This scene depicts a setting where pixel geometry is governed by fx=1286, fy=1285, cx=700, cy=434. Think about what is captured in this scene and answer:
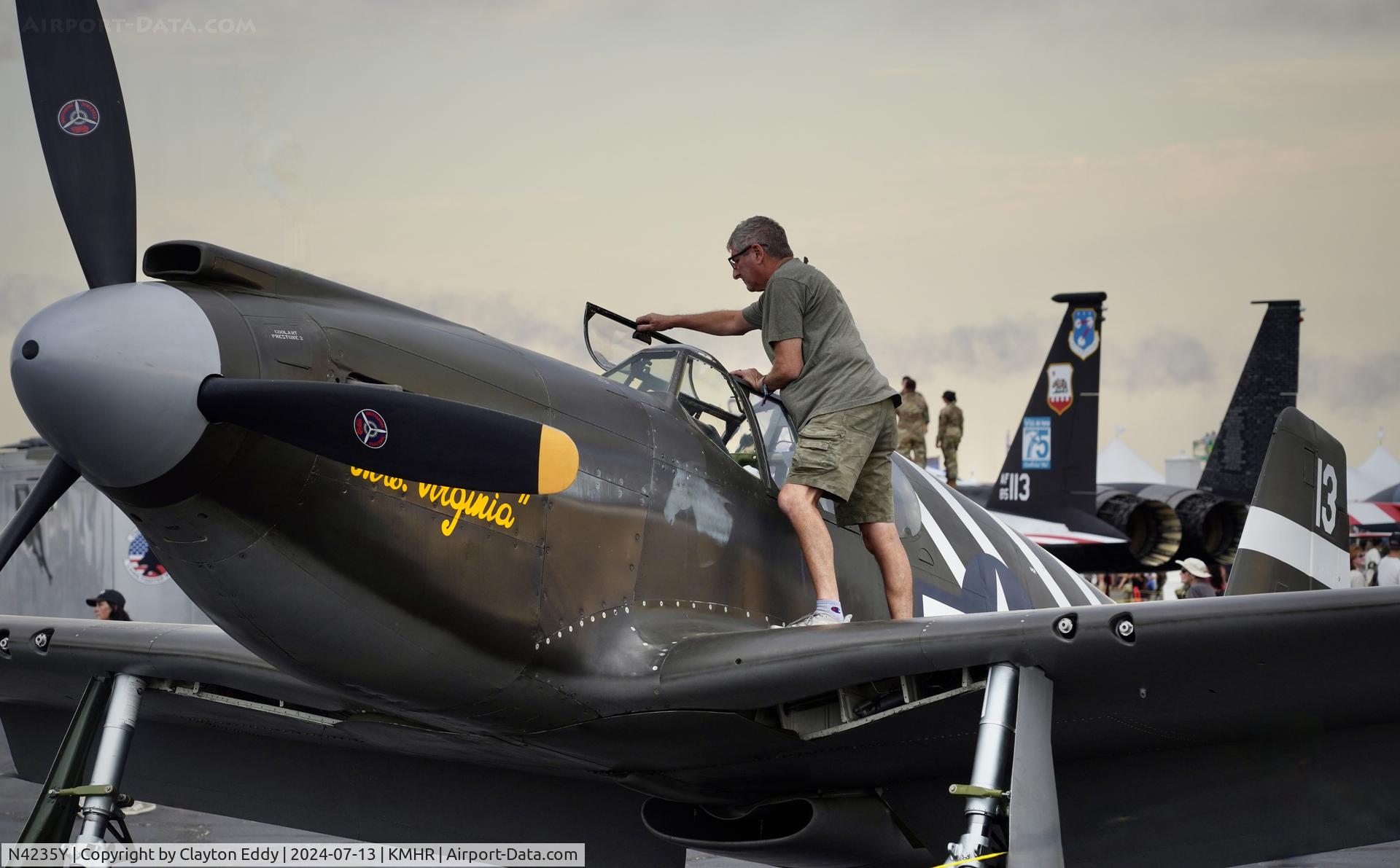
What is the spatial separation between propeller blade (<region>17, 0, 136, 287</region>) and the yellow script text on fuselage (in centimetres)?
99

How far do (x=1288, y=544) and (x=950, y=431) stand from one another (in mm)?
16564

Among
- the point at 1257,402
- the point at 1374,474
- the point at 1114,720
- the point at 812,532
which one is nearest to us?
the point at 1114,720

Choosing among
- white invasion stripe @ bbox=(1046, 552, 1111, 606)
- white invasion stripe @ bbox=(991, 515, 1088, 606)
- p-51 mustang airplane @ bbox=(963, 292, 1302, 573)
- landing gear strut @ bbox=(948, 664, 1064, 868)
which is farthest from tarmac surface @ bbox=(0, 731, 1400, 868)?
p-51 mustang airplane @ bbox=(963, 292, 1302, 573)

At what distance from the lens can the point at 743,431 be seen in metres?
5.09

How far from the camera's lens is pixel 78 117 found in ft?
12.7

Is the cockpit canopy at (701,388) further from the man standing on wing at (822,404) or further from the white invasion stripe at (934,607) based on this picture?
the white invasion stripe at (934,607)

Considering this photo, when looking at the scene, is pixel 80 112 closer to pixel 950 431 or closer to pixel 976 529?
pixel 976 529

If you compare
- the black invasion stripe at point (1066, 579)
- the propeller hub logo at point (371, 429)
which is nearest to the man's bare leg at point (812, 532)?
the propeller hub logo at point (371, 429)

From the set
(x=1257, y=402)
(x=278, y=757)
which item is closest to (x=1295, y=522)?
(x=278, y=757)

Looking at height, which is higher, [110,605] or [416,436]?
[110,605]

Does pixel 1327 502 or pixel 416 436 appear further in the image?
pixel 1327 502

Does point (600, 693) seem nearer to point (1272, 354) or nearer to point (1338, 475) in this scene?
point (1338, 475)

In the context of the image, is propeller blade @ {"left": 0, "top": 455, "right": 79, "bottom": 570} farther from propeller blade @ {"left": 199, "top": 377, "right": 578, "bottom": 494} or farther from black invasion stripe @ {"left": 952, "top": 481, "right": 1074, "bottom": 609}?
black invasion stripe @ {"left": 952, "top": 481, "right": 1074, "bottom": 609}

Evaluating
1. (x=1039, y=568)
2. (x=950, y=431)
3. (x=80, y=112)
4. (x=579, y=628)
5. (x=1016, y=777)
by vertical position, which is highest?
(x=950, y=431)
